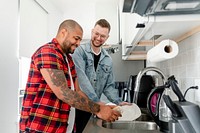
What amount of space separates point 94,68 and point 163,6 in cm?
92

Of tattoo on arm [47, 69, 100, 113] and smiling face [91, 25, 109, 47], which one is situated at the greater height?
smiling face [91, 25, 109, 47]

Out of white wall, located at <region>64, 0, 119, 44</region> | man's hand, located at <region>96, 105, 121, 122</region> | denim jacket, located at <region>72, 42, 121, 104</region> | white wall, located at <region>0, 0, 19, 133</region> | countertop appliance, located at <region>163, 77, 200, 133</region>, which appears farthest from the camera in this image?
white wall, located at <region>64, 0, 119, 44</region>

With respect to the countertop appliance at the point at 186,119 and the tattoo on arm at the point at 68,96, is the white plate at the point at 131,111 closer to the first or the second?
the tattoo on arm at the point at 68,96

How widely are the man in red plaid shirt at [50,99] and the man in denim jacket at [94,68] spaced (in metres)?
0.35

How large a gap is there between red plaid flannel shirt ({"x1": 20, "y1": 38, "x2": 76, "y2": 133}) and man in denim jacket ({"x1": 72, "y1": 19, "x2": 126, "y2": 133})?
366 millimetres

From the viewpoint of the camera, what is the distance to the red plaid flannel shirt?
996 mm

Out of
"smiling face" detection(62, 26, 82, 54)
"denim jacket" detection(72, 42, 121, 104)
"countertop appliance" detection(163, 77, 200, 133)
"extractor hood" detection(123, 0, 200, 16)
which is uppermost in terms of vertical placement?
"extractor hood" detection(123, 0, 200, 16)

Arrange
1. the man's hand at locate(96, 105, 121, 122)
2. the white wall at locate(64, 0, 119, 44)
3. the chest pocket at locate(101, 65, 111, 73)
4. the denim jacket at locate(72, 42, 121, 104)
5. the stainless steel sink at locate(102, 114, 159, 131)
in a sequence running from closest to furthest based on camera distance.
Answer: the man's hand at locate(96, 105, 121, 122), the stainless steel sink at locate(102, 114, 159, 131), the denim jacket at locate(72, 42, 121, 104), the chest pocket at locate(101, 65, 111, 73), the white wall at locate(64, 0, 119, 44)

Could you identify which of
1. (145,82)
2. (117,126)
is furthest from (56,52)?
(145,82)

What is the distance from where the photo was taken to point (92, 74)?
1.58 metres

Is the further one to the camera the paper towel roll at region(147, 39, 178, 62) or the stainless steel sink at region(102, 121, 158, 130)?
the stainless steel sink at region(102, 121, 158, 130)

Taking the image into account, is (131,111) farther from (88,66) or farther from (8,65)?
(8,65)

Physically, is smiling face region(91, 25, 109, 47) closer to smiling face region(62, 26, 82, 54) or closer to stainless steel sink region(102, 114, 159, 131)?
smiling face region(62, 26, 82, 54)

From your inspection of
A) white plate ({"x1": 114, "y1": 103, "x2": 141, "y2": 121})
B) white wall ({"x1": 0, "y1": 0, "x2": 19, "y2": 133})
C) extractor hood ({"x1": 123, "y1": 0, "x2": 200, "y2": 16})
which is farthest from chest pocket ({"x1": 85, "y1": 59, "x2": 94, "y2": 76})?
white wall ({"x1": 0, "y1": 0, "x2": 19, "y2": 133})
